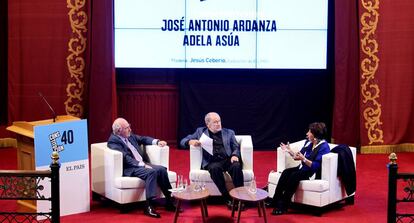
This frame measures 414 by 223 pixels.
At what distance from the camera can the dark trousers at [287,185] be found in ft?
20.2

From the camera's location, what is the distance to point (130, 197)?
6.14 meters

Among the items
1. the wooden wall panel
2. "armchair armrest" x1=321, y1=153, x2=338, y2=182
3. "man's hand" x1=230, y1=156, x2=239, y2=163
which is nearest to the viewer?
"armchair armrest" x1=321, y1=153, x2=338, y2=182

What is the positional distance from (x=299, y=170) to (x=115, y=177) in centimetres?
177

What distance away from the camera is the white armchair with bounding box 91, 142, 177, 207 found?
6129 millimetres

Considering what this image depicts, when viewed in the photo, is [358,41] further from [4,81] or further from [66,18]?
[4,81]

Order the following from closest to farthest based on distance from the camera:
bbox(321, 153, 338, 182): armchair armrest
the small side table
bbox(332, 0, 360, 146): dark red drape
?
the small side table, bbox(321, 153, 338, 182): armchair armrest, bbox(332, 0, 360, 146): dark red drape

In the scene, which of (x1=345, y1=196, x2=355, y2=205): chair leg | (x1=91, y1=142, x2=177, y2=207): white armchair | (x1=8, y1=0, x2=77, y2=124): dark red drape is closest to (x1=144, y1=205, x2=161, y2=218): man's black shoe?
(x1=91, y1=142, x2=177, y2=207): white armchair

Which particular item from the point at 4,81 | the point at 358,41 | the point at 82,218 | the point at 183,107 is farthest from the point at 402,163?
the point at 4,81

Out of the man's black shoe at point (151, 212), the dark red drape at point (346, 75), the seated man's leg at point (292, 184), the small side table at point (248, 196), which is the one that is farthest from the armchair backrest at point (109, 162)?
the dark red drape at point (346, 75)

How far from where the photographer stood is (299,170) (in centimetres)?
618

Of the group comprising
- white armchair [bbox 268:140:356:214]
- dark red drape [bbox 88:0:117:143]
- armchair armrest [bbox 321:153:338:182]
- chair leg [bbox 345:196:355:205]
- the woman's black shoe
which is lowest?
the woman's black shoe

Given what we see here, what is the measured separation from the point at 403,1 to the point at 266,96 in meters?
2.28

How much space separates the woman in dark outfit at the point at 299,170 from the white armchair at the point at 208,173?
363 mm

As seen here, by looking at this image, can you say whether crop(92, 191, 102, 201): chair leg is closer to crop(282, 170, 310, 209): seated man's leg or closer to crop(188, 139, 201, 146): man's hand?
crop(188, 139, 201, 146): man's hand
